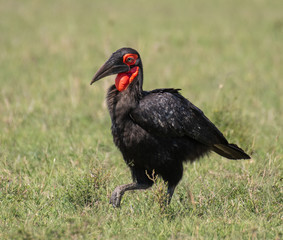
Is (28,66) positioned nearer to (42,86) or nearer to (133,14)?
(42,86)

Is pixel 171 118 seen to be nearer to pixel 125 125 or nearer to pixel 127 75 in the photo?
pixel 125 125

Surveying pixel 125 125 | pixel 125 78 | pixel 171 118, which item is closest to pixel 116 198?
pixel 125 125

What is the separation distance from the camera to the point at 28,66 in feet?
31.1

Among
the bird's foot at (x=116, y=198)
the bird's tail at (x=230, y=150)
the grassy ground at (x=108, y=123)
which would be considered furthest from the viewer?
the bird's tail at (x=230, y=150)

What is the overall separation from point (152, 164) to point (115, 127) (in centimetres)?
41

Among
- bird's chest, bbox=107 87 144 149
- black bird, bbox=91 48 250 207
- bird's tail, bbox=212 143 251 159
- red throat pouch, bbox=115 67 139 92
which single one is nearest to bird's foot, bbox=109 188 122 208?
black bird, bbox=91 48 250 207

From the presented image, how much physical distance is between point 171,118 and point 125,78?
0.49 meters

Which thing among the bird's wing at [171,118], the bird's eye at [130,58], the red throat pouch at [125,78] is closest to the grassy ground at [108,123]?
the bird's wing at [171,118]

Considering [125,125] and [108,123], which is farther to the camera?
[108,123]

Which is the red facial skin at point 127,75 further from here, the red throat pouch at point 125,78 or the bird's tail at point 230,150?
the bird's tail at point 230,150

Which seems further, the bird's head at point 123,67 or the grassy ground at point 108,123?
the bird's head at point 123,67

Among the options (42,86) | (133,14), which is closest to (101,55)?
(42,86)

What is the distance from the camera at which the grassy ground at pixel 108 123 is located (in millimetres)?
3777

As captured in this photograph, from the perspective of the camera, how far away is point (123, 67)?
13.7 ft
